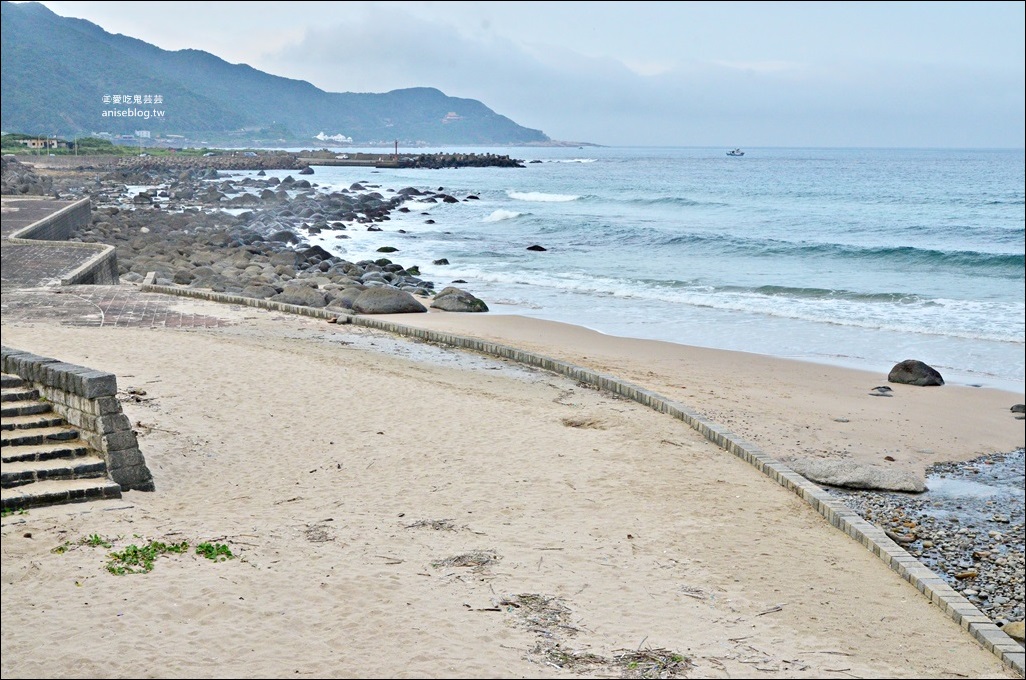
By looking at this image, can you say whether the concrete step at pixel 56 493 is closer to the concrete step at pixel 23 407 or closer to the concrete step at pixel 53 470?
the concrete step at pixel 53 470

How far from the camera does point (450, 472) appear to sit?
A: 28.9ft

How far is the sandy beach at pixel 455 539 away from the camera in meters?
5.48

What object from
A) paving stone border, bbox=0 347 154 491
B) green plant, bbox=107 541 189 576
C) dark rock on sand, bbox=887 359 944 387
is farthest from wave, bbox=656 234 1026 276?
green plant, bbox=107 541 189 576

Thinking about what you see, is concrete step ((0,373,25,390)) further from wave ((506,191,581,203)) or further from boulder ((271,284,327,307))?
→ wave ((506,191,581,203))

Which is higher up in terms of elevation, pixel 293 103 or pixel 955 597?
pixel 293 103

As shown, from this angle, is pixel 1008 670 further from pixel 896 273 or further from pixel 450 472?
pixel 896 273

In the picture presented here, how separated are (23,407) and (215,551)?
290cm

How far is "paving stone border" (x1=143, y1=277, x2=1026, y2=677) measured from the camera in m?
6.20

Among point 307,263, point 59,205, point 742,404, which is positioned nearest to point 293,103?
point 59,205

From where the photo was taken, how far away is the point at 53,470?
7.66 metres

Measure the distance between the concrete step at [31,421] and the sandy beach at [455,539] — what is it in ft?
2.98

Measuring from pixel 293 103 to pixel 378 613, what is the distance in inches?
3458

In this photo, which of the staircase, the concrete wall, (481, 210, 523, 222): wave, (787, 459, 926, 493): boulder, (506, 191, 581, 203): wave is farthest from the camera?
(506, 191, 581, 203): wave

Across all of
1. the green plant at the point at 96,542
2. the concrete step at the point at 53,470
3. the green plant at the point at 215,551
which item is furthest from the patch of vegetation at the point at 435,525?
the concrete step at the point at 53,470
